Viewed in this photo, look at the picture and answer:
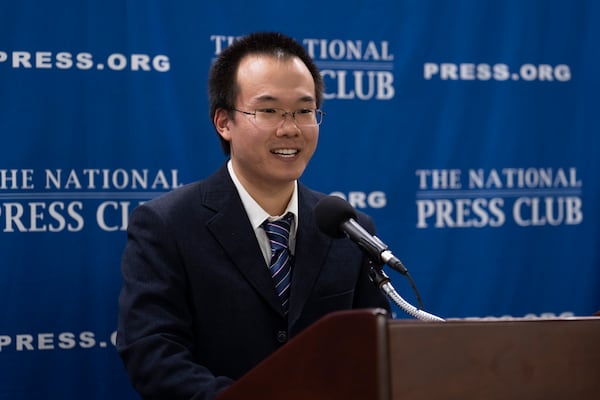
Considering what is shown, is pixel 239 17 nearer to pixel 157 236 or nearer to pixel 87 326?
pixel 157 236

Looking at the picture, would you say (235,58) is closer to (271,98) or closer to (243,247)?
(271,98)

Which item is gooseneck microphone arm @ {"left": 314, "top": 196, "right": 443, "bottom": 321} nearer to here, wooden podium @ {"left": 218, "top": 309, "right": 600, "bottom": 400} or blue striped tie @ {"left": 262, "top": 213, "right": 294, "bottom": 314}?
wooden podium @ {"left": 218, "top": 309, "right": 600, "bottom": 400}

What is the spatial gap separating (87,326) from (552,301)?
61.1 inches

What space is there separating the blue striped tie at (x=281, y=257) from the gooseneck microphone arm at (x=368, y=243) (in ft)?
1.48

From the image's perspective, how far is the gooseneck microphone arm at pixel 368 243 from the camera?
1477 mm

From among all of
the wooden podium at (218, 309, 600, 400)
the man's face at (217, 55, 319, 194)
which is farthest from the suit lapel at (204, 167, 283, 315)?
the wooden podium at (218, 309, 600, 400)

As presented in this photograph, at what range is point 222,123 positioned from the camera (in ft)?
7.21

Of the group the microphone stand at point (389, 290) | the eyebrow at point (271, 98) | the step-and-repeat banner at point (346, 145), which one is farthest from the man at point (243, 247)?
the microphone stand at point (389, 290)

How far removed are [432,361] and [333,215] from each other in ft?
1.81

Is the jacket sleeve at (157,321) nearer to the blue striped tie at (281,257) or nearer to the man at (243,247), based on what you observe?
the man at (243,247)

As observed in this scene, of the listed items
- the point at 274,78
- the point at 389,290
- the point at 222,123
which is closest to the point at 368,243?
the point at 389,290

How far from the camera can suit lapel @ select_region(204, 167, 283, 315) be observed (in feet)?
6.59

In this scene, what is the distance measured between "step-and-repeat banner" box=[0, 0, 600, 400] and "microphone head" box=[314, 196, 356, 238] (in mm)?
943

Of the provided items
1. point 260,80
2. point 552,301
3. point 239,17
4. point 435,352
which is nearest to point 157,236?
point 260,80
